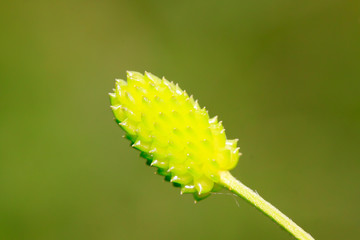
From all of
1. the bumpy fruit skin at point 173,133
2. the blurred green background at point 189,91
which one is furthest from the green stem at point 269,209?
the blurred green background at point 189,91

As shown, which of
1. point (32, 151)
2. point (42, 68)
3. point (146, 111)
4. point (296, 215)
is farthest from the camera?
point (42, 68)

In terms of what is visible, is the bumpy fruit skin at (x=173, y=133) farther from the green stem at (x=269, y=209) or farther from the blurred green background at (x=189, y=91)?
the blurred green background at (x=189, y=91)

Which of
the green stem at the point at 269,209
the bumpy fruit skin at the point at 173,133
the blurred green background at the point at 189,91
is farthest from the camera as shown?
the blurred green background at the point at 189,91

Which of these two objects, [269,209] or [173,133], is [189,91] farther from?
[269,209]

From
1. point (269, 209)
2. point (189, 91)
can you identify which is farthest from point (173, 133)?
point (189, 91)

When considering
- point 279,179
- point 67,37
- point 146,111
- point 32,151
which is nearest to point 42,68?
point 67,37

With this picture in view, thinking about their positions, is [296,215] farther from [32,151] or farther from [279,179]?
[32,151]

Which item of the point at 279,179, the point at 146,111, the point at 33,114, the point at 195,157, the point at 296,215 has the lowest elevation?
the point at 195,157
